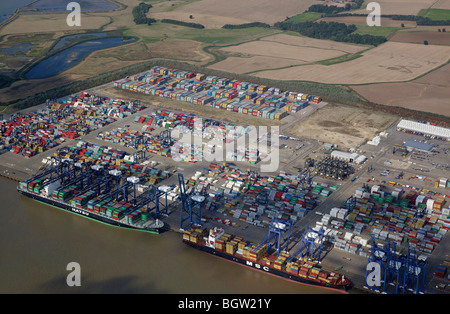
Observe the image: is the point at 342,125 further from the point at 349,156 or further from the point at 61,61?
the point at 61,61

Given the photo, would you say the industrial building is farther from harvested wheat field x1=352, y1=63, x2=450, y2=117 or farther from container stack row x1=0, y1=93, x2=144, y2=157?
container stack row x1=0, y1=93, x2=144, y2=157

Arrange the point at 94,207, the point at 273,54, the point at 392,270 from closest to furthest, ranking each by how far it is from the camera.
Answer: the point at 392,270, the point at 94,207, the point at 273,54

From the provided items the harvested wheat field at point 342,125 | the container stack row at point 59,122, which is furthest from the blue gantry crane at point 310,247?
the container stack row at point 59,122

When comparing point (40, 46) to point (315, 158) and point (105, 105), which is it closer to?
point (105, 105)

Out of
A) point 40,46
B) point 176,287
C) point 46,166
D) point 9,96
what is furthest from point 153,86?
point 176,287

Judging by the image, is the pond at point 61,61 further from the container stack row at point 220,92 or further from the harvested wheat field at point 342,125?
the harvested wheat field at point 342,125

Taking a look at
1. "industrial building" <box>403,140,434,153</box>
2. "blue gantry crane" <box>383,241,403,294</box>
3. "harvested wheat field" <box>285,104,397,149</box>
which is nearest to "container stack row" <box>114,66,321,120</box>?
"harvested wheat field" <box>285,104,397,149</box>

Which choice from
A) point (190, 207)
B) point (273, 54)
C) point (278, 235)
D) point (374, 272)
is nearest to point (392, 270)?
point (374, 272)
